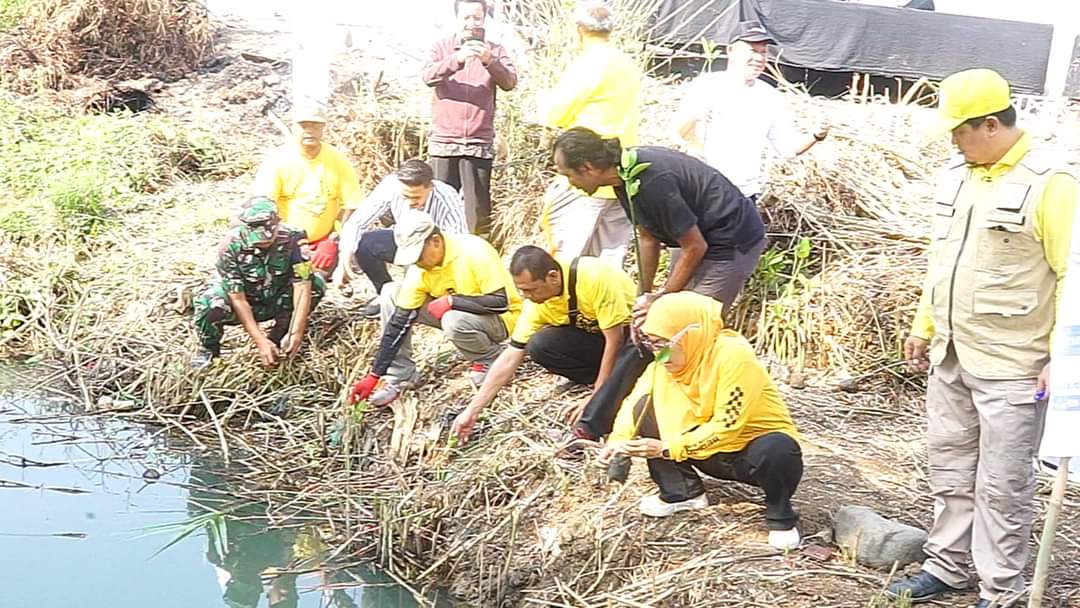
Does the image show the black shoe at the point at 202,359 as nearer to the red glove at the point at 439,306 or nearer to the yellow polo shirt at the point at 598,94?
the red glove at the point at 439,306

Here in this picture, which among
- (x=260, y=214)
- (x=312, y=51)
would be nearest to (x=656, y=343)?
(x=260, y=214)

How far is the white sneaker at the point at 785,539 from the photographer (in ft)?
12.4

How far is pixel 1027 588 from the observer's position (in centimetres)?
336

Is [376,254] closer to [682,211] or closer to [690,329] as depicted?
[682,211]

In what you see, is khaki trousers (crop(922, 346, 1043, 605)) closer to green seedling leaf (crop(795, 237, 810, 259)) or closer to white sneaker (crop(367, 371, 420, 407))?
green seedling leaf (crop(795, 237, 810, 259))

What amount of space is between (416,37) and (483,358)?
4052mm

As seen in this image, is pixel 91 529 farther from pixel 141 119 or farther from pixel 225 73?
pixel 225 73

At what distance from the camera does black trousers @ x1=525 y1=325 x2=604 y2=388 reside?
4.68 metres

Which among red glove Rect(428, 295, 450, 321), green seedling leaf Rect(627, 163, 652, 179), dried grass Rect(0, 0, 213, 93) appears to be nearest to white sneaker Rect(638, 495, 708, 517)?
green seedling leaf Rect(627, 163, 652, 179)

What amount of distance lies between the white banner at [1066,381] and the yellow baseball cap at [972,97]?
0.40m

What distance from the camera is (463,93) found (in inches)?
238

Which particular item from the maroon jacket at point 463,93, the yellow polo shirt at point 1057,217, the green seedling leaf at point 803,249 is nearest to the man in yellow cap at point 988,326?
the yellow polo shirt at point 1057,217

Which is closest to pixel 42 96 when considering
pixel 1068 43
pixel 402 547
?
pixel 402 547

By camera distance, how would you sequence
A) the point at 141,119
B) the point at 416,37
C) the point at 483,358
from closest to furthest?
the point at 483,358, the point at 416,37, the point at 141,119
